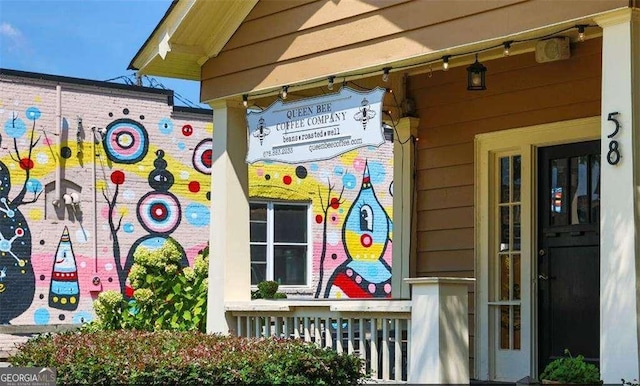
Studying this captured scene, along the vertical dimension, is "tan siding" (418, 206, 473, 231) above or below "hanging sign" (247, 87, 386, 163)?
below

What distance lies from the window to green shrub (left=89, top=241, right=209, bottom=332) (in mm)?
6242

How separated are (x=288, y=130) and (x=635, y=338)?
4217mm

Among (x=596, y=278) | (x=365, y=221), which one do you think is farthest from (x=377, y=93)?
(x=365, y=221)

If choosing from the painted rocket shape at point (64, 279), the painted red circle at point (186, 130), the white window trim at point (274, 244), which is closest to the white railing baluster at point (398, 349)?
the painted rocket shape at point (64, 279)

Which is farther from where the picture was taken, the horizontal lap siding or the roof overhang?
the roof overhang

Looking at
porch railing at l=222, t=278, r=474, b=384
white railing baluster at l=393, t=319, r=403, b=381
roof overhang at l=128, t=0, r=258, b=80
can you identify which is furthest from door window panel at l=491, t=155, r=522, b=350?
roof overhang at l=128, t=0, r=258, b=80

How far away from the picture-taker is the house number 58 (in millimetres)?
7184

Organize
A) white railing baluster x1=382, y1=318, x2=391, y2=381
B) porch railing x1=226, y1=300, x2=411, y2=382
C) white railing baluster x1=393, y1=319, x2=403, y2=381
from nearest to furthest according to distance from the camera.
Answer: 1. white railing baluster x1=393, y1=319, x2=403, y2=381
2. porch railing x1=226, y1=300, x2=411, y2=382
3. white railing baluster x1=382, y1=318, x2=391, y2=381

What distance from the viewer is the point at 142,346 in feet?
28.9

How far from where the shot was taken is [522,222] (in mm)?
10578

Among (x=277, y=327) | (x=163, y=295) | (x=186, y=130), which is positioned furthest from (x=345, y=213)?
(x=277, y=327)

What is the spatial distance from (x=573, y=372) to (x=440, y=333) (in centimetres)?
104

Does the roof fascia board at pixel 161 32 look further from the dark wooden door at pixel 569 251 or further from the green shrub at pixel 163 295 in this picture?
the dark wooden door at pixel 569 251

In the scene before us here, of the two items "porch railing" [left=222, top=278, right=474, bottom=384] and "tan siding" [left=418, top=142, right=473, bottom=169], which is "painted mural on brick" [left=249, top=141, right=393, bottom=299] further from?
"porch railing" [left=222, top=278, right=474, bottom=384]
